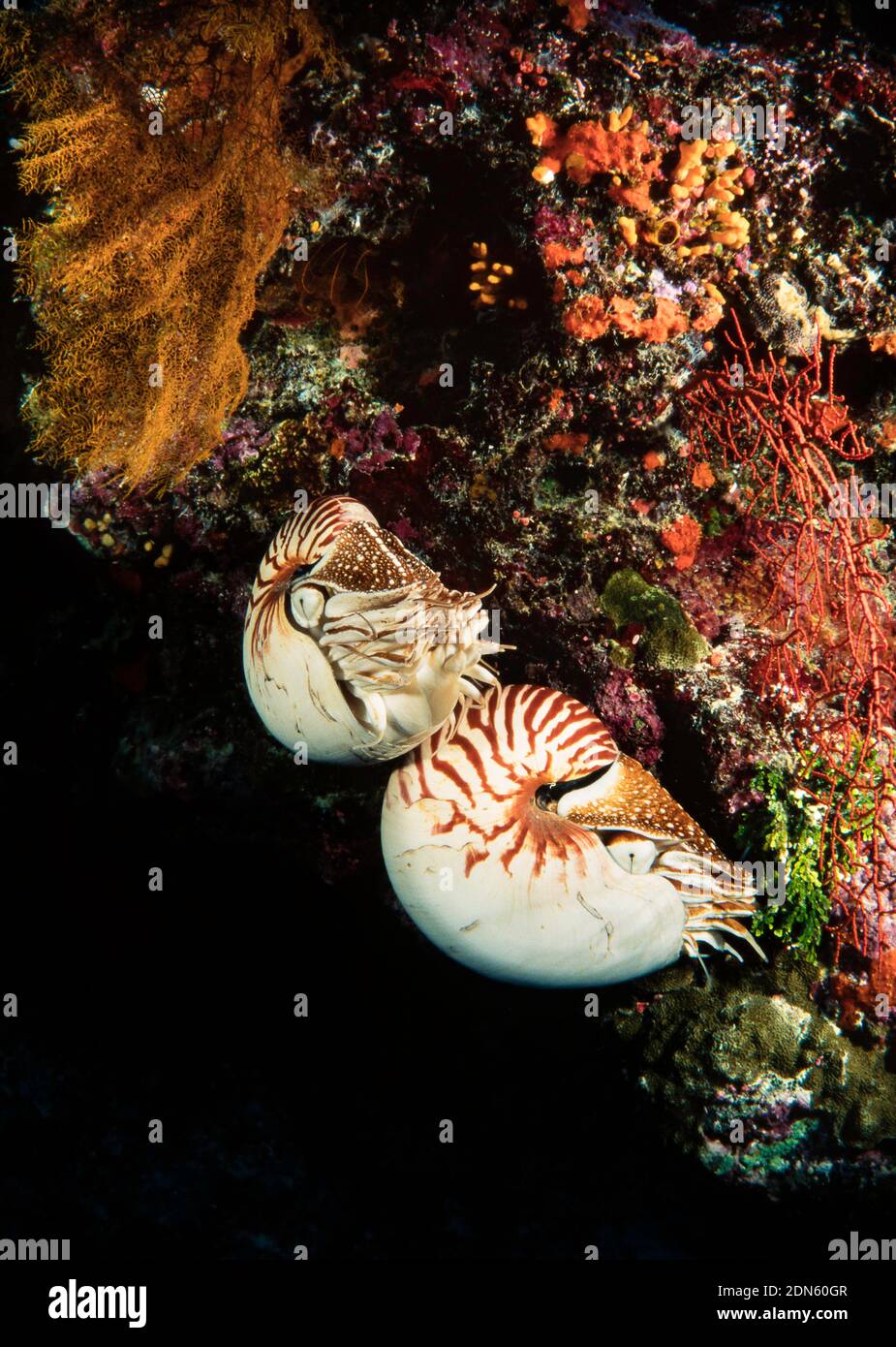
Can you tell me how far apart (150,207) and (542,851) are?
371cm

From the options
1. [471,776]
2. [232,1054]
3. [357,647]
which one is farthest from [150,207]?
[232,1054]

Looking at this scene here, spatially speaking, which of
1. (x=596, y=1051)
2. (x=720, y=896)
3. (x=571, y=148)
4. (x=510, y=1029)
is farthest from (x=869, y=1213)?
(x=571, y=148)

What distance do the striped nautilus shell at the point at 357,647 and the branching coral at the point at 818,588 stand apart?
158 cm

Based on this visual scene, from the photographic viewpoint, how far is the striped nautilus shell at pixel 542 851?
260 cm

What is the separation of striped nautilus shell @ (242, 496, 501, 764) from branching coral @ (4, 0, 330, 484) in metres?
1.46

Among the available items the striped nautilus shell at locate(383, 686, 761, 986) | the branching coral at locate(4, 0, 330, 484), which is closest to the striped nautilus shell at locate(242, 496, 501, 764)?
the striped nautilus shell at locate(383, 686, 761, 986)

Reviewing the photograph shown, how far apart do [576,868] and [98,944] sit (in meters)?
4.54

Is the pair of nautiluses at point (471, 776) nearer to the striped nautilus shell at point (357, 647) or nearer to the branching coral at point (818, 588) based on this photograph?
the striped nautilus shell at point (357, 647)

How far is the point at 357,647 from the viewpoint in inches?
97.0

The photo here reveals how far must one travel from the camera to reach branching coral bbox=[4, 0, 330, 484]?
325 centimetres

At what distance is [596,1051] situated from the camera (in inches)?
146

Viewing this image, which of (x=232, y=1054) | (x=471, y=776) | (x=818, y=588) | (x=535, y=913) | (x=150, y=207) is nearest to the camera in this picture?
(x=535, y=913)

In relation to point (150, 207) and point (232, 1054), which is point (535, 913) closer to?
point (150, 207)

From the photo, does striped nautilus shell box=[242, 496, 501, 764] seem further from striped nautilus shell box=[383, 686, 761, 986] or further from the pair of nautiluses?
striped nautilus shell box=[383, 686, 761, 986]
